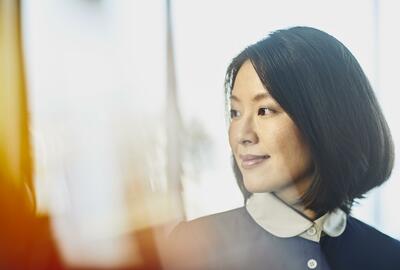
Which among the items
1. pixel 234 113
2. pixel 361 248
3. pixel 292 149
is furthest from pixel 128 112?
pixel 361 248

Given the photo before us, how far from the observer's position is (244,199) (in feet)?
2.56

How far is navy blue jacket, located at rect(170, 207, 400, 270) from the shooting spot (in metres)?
0.78

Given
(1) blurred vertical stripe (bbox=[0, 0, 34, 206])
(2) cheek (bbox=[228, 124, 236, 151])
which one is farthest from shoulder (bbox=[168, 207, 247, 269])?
(1) blurred vertical stripe (bbox=[0, 0, 34, 206])

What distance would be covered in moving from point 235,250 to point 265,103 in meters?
0.26

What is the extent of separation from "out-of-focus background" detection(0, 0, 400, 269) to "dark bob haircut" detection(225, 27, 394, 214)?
0.02 m

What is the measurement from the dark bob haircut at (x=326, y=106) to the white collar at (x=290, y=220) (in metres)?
0.02

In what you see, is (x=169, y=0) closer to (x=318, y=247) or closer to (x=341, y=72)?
(x=341, y=72)

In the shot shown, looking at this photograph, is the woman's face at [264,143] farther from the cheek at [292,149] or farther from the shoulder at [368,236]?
the shoulder at [368,236]

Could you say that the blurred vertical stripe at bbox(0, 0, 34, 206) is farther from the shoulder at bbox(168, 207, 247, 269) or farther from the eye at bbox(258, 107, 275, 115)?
the eye at bbox(258, 107, 275, 115)

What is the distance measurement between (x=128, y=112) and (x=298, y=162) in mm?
297

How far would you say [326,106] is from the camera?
2.47 feet

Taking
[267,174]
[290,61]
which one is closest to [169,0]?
[290,61]

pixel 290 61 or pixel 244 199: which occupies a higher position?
pixel 290 61

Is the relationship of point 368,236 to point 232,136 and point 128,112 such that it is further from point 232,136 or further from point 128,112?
point 128,112
